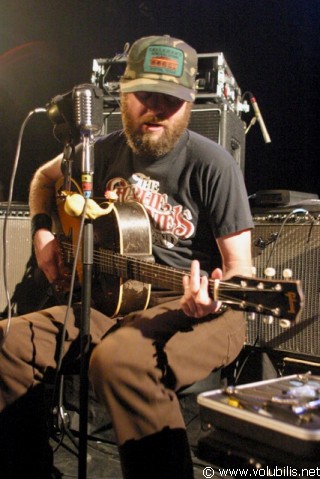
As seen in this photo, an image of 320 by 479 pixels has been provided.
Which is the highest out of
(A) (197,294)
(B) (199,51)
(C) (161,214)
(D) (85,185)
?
(B) (199,51)

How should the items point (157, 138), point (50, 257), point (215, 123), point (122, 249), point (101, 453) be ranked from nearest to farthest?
point (122, 249)
point (157, 138)
point (50, 257)
point (101, 453)
point (215, 123)

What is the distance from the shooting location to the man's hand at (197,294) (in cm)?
162

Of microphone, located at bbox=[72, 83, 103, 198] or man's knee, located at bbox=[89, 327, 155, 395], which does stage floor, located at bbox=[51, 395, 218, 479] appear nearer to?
man's knee, located at bbox=[89, 327, 155, 395]

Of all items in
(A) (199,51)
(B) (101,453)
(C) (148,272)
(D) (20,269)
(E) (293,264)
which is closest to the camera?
(C) (148,272)

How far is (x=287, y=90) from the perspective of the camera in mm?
4242

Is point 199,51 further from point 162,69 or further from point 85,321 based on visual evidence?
point 85,321

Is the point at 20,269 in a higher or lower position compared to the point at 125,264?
lower

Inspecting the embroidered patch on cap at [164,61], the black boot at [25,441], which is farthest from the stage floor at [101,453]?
the embroidered patch on cap at [164,61]

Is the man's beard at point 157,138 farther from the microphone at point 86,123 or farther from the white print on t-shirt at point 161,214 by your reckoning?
the microphone at point 86,123

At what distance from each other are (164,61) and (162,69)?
0.04 metres

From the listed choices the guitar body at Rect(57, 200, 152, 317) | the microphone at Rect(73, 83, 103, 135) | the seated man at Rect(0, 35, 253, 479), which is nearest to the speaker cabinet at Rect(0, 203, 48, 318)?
the seated man at Rect(0, 35, 253, 479)

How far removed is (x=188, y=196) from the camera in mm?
2172

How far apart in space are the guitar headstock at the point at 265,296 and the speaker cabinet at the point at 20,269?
176cm

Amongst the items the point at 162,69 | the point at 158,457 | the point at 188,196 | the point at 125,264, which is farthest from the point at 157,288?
the point at 162,69
